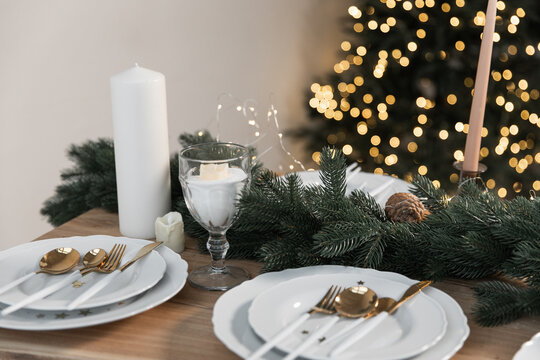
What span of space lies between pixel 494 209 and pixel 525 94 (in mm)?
1630

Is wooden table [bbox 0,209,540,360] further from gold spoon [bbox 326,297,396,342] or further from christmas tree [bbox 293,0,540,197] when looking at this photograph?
christmas tree [bbox 293,0,540,197]

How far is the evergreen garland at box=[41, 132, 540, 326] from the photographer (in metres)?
0.73

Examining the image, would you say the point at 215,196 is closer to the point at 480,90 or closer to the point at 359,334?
the point at 359,334

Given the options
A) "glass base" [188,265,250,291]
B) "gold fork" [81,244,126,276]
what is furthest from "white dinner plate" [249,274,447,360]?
"gold fork" [81,244,126,276]

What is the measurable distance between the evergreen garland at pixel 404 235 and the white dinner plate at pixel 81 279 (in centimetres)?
14

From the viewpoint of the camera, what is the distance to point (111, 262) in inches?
31.8

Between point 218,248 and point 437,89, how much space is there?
174 centimetres

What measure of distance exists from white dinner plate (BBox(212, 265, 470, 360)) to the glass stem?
0.09 meters

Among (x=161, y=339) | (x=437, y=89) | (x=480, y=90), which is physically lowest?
(x=161, y=339)

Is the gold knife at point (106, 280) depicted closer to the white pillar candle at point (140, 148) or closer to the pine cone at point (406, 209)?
the white pillar candle at point (140, 148)

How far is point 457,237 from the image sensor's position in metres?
0.79

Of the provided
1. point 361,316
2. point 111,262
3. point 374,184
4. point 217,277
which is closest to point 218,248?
point 217,277

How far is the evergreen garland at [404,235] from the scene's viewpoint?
733 millimetres

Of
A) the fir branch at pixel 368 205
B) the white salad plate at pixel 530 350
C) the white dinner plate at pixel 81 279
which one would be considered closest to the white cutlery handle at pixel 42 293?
the white dinner plate at pixel 81 279
